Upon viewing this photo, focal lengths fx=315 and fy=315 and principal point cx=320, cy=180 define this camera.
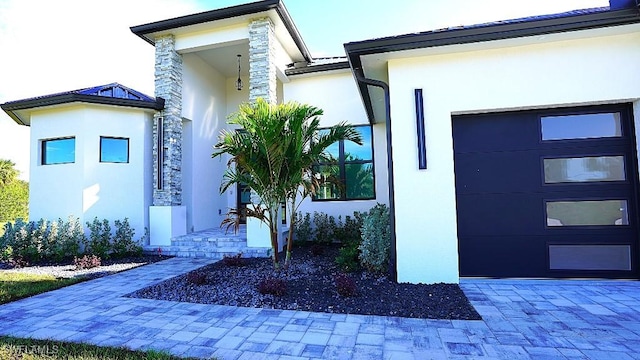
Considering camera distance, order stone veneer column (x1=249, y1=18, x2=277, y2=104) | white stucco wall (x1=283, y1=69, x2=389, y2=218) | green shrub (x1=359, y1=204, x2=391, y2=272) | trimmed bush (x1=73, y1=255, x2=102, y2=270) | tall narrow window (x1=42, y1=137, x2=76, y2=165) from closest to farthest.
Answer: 1. green shrub (x1=359, y1=204, x2=391, y2=272)
2. trimmed bush (x1=73, y1=255, x2=102, y2=270)
3. stone veneer column (x1=249, y1=18, x2=277, y2=104)
4. tall narrow window (x1=42, y1=137, x2=76, y2=165)
5. white stucco wall (x1=283, y1=69, x2=389, y2=218)

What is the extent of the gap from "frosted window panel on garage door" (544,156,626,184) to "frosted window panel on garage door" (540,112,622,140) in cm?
35

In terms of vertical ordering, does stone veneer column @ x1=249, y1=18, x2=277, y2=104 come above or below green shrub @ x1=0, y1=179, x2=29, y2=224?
above

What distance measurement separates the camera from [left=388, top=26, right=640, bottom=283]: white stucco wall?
4.53 m

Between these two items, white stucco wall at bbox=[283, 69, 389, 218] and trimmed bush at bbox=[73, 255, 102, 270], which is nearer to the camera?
trimmed bush at bbox=[73, 255, 102, 270]

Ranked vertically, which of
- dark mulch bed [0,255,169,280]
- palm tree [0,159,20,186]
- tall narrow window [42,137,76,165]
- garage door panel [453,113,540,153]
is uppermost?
palm tree [0,159,20,186]

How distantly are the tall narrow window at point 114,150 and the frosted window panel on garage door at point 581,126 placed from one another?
376 inches

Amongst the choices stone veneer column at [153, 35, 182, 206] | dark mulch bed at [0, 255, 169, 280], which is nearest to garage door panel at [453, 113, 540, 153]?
dark mulch bed at [0, 255, 169, 280]

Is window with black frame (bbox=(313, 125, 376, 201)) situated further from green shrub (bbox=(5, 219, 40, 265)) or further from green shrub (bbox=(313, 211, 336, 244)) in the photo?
green shrub (bbox=(5, 219, 40, 265))

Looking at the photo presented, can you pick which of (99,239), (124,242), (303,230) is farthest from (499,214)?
(99,239)

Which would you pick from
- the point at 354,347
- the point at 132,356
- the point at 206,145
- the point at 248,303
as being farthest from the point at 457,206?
the point at 206,145

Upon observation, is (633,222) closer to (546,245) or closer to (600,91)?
(546,245)

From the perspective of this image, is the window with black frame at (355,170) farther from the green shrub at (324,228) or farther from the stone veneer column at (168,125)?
the stone veneer column at (168,125)

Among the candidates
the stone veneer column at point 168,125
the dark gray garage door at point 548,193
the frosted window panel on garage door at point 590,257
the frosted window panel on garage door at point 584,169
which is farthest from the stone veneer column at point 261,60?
the frosted window panel on garage door at point 590,257

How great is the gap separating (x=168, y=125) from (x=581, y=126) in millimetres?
8976
